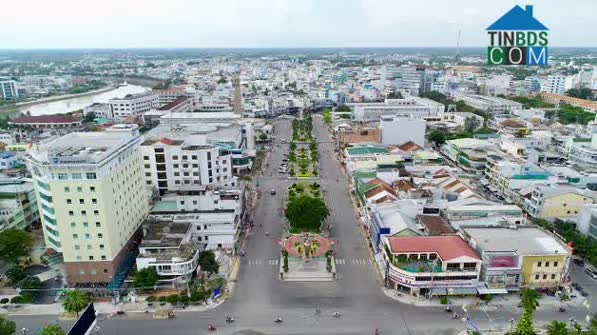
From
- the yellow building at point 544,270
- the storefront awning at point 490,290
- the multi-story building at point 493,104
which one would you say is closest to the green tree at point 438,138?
the multi-story building at point 493,104

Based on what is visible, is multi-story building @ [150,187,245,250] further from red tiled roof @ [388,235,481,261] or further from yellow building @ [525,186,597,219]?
yellow building @ [525,186,597,219]

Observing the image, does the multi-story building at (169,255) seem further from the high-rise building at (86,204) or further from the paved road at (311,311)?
the paved road at (311,311)

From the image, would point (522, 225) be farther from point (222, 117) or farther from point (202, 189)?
point (222, 117)

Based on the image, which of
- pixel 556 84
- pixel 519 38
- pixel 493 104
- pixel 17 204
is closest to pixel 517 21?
pixel 519 38

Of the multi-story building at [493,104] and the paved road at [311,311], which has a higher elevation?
the multi-story building at [493,104]

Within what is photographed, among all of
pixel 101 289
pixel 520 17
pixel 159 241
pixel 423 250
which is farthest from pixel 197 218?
pixel 520 17

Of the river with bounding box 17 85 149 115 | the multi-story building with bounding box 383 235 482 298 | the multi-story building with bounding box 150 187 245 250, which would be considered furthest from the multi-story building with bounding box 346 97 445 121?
the river with bounding box 17 85 149 115

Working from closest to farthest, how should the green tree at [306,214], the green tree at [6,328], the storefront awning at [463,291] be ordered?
the green tree at [6,328], the storefront awning at [463,291], the green tree at [306,214]
